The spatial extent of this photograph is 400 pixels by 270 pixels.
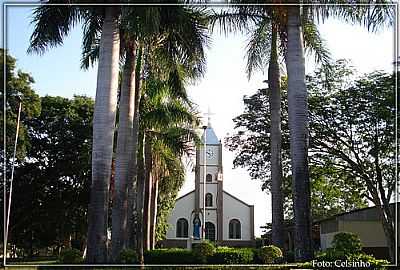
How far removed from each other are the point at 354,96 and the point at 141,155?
9.96 metres

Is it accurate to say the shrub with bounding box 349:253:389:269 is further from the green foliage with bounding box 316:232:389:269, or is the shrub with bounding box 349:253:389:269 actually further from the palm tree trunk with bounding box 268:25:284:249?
the palm tree trunk with bounding box 268:25:284:249

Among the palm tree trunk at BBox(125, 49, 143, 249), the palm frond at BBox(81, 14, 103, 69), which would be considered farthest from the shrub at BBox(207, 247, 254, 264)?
the palm frond at BBox(81, 14, 103, 69)

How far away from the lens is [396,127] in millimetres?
21625

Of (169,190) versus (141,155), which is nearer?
(141,155)

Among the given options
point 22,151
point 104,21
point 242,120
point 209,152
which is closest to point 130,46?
point 104,21

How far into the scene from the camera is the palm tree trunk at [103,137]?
1341 cm

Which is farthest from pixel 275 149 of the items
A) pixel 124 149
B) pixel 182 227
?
pixel 182 227

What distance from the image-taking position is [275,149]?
17.4 meters

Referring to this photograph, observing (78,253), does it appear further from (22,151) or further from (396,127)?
(22,151)

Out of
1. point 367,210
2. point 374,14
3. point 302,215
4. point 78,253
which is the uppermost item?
point 374,14

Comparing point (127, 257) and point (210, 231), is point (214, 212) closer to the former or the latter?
point (210, 231)

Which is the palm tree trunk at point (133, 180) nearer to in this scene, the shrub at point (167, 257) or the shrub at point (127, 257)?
the shrub at point (127, 257)

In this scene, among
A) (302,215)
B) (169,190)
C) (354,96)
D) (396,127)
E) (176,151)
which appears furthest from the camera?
(169,190)

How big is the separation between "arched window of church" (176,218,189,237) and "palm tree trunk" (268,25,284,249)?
41864mm
